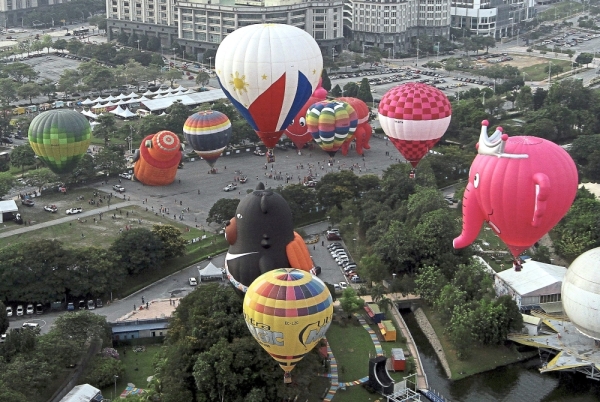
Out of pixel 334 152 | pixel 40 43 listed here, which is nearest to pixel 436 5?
pixel 40 43

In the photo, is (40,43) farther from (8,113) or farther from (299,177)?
(299,177)

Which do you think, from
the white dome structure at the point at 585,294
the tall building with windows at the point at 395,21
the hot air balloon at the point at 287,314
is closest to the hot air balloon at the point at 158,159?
the hot air balloon at the point at 287,314

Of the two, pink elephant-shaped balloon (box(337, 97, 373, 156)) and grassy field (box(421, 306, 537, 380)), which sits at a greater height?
pink elephant-shaped balloon (box(337, 97, 373, 156))

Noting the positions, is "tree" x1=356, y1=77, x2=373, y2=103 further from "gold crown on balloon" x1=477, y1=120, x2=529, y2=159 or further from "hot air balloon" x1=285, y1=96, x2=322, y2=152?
"gold crown on balloon" x1=477, y1=120, x2=529, y2=159

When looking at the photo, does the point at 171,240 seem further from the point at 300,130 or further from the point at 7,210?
the point at 300,130

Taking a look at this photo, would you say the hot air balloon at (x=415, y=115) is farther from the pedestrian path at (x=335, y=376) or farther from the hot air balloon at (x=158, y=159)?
the hot air balloon at (x=158, y=159)

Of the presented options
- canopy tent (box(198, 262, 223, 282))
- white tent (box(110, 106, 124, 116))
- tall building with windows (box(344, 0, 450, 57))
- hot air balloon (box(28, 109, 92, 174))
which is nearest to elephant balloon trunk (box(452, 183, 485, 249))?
canopy tent (box(198, 262, 223, 282))

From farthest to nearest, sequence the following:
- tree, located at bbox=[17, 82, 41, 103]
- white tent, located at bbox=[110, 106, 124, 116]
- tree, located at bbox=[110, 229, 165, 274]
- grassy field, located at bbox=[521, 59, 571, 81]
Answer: grassy field, located at bbox=[521, 59, 571, 81]
tree, located at bbox=[17, 82, 41, 103]
white tent, located at bbox=[110, 106, 124, 116]
tree, located at bbox=[110, 229, 165, 274]
